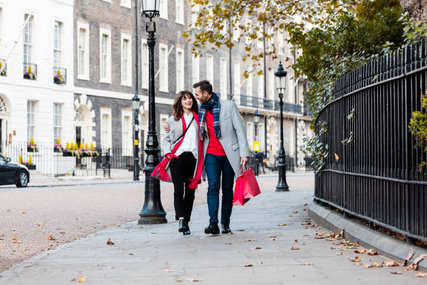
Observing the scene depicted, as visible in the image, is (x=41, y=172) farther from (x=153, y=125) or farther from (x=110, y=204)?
(x=153, y=125)

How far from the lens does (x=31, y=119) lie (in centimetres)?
3572

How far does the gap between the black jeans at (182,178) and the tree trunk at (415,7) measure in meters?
4.05

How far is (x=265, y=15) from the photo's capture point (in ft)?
54.0

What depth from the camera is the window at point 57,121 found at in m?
37.1

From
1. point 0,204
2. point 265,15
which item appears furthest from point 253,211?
point 0,204

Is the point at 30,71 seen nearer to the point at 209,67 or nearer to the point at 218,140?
the point at 209,67

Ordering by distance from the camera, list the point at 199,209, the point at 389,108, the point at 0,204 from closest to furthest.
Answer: the point at 389,108 → the point at 199,209 → the point at 0,204

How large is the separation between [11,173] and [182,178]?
17.9 metres

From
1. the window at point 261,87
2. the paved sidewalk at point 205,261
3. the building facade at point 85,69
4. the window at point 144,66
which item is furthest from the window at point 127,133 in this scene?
the paved sidewalk at point 205,261

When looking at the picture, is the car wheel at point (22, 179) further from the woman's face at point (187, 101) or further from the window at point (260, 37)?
the woman's face at point (187, 101)

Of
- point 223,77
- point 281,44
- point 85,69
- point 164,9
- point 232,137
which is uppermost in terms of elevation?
point 281,44

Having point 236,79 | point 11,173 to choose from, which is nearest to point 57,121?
point 11,173

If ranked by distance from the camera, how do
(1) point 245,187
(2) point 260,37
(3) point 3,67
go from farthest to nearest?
(3) point 3,67 < (2) point 260,37 < (1) point 245,187

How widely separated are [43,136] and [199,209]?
71.6ft
